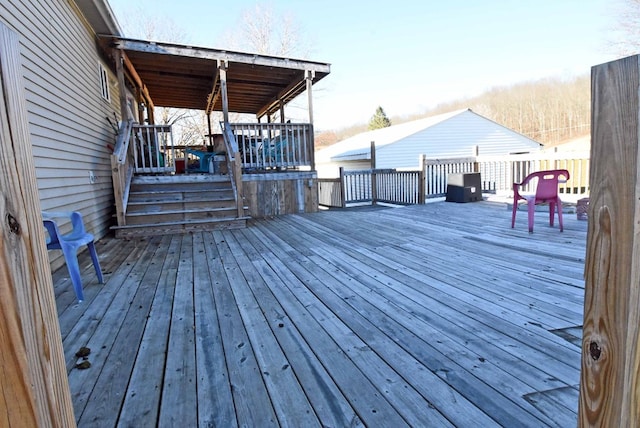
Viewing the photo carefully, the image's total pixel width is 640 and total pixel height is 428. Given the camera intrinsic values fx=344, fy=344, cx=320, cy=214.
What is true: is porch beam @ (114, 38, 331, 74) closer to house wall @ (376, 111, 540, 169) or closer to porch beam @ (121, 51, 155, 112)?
porch beam @ (121, 51, 155, 112)

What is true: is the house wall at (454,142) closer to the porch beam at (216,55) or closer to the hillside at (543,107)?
the porch beam at (216,55)

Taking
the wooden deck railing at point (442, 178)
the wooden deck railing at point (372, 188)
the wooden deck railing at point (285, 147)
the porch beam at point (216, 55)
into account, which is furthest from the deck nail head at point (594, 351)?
the wooden deck railing at point (372, 188)

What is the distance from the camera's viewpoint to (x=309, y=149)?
7574mm

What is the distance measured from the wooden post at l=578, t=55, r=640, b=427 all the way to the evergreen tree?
3793 cm

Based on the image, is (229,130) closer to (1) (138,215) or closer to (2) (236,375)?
(1) (138,215)

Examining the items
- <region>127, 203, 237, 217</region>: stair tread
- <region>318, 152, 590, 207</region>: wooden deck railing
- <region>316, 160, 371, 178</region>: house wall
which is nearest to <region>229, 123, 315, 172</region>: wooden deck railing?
<region>127, 203, 237, 217</region>: stair tread

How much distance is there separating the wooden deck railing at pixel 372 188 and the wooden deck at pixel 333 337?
5227 mm

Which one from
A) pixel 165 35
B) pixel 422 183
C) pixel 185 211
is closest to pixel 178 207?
pixel 185 211

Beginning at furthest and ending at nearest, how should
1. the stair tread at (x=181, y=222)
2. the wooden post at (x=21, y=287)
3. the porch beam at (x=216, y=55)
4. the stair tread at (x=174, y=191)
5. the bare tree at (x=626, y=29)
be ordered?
the bare tree at (x=626, y=29)
the porch beam at (x=216, y=55)
the stair tread at (x=174, y=191)
the stair tread at (x=181, y=222)
the wooden post at (x=21, y=287)

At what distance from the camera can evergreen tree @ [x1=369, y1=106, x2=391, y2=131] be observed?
121 ft

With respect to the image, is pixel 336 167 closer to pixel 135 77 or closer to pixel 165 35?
pixel 165 35

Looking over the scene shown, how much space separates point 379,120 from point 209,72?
102 feet

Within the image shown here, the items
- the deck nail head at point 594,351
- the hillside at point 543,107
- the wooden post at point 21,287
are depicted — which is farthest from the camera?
the hillside at point 543,107

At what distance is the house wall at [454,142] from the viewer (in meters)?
16.1
